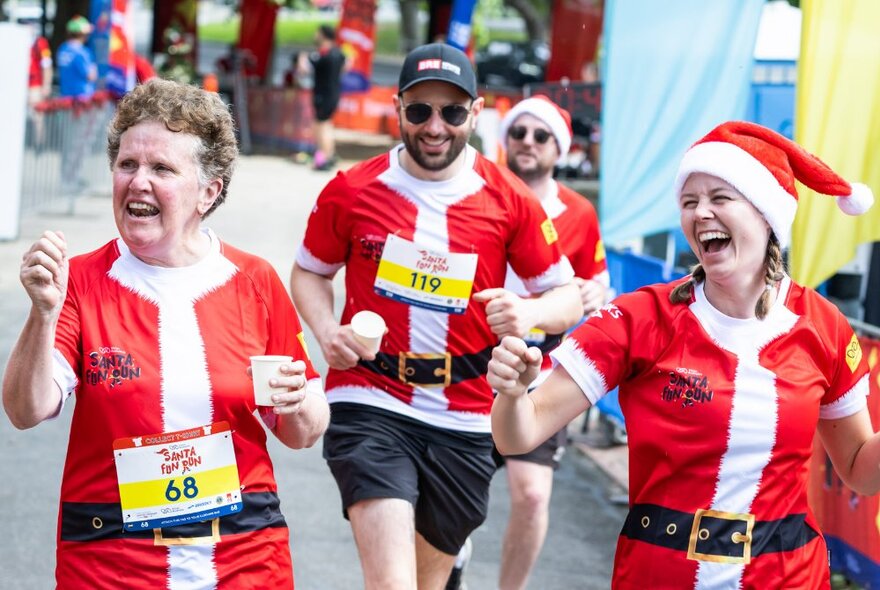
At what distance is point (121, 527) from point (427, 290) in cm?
189

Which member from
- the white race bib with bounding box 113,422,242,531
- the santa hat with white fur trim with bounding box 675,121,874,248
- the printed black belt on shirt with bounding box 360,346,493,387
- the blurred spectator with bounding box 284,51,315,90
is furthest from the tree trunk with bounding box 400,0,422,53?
the white race bib with bounding box 113,422,242,531

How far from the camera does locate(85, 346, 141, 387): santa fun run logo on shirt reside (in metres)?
3.43

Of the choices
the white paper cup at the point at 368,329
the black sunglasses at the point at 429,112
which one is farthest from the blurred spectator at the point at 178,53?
the white paper cup at the point at 368,329

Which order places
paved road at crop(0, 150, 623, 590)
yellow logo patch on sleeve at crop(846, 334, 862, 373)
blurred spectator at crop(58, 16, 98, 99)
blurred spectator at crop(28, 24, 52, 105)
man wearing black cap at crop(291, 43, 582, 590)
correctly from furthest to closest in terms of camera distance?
blurred spectator at crop(28, 24, 52, 105) → blurred spectator at crop(58, 16, 98, 99) → paved road at crop(0, 150, 623, 590) → man wearing black cap at crop(291, 43, 582, 590) → yellow logo patch on sleeve at crop(846, 334, 862, 373)

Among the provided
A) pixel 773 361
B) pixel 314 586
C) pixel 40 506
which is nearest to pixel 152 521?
pixel 773 361

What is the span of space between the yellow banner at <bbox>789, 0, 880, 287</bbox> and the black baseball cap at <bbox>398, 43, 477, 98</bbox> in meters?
1.77

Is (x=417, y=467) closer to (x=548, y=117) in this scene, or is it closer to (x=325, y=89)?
(x=548, y=117)

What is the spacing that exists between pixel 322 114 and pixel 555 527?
1545cm

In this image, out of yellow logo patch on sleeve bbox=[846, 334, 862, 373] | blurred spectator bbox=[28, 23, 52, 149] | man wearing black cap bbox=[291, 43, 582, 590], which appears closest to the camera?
yellow logo patch on sleeve bbox=[846, 334, 862, 373]

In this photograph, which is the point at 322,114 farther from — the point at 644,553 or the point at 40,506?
the point at 644,553

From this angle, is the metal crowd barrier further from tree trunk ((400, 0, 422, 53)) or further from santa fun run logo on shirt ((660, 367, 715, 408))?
tree trunk ((400, 0, 422, 53))

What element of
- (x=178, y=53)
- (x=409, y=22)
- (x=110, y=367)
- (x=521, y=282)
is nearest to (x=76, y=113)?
(x=178, y=53)

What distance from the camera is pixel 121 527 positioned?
3438mm

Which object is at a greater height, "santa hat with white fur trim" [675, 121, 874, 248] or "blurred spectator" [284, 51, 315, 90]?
"santa hat with white fur trim" [675, 121, 874, 248]
